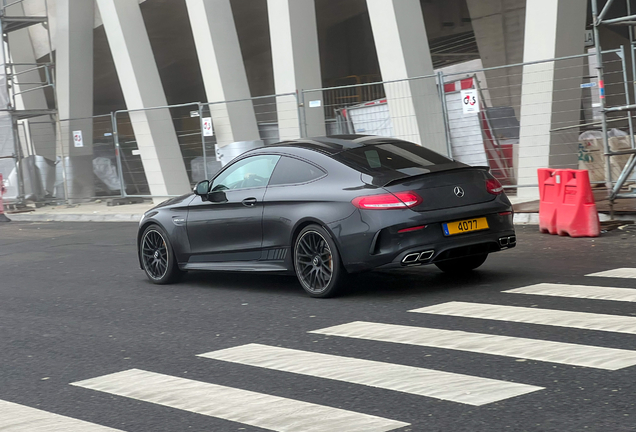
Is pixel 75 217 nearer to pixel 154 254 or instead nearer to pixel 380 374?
pixel 154 254

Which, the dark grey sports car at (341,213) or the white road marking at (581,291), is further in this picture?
the dark grey sports car at (341,213)

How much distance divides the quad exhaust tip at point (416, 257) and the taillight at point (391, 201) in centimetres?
42

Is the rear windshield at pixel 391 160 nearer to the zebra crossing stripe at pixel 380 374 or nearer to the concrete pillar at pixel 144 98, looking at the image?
the zebra crossing stripe at pixel 380 374

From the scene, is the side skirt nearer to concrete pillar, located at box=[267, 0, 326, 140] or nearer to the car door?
the car door

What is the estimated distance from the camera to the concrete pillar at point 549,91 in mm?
15000

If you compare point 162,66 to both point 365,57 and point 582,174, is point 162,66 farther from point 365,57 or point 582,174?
point 582,174

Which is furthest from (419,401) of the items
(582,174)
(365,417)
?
(582,174)

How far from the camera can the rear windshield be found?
8.08 meters

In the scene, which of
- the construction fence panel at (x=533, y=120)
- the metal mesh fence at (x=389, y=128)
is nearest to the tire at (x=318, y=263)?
the metal mesh fence at (x=389, y=128)

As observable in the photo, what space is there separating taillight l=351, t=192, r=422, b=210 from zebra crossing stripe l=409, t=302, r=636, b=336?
3.08 feet

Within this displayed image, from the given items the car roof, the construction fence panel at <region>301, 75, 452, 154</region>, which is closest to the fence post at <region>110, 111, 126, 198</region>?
the construction fence panel at <region>301, 75, 452, 154</region>

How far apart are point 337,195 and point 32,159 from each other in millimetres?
20077

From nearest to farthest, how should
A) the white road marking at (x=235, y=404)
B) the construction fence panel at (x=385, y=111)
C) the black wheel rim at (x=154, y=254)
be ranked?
the white road marking at (x=235, y=404) < the black wheel rim at (x=154, y=254) < the construction fence panel at (x=385, y=111)

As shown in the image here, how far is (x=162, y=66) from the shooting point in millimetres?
36406
